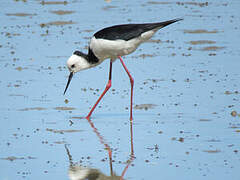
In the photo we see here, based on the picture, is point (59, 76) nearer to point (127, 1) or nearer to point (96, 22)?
point (96, 22)

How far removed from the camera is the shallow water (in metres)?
6.63

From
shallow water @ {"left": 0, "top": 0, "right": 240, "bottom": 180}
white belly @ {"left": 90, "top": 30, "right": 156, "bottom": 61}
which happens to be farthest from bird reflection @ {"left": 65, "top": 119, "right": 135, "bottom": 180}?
white belly @ {"left": 90, "top": 30, "right": 156, "bottom": 61}

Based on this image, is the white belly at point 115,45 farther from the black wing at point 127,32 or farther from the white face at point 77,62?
the white face at point 77,62

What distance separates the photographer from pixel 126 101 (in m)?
9.28

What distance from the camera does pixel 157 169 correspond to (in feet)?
20.8

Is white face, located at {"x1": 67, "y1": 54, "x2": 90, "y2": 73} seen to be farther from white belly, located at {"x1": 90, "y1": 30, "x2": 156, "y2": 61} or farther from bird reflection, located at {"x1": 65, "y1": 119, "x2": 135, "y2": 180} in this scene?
bird reflection, located at {"x1": 65, "y1": 119, "x2": 135, "y2": 180}

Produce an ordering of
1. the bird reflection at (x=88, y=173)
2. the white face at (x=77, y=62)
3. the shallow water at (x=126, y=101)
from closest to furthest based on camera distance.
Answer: the bird reflection at (x=88, y=173)
the shallow water at (x=126, y=101)
the white face at (x=77, y=62)

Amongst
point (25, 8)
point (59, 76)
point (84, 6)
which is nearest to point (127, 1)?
point (84, 6)

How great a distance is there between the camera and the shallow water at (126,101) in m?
6.63

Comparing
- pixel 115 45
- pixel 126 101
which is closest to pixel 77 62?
pixel 115 45

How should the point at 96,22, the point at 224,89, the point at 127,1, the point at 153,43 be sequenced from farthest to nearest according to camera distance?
1. the point at 127,1
2. the point at 96,22
3. the point at 153,43
4. the point at 224,89

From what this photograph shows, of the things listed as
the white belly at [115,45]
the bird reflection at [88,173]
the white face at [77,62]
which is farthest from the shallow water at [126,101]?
the white belly at [115,45]

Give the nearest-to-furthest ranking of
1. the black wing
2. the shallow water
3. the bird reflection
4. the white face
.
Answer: the bird reflection
the shallow water
the black wing
the white face

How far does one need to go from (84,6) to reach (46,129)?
10.1 meters
